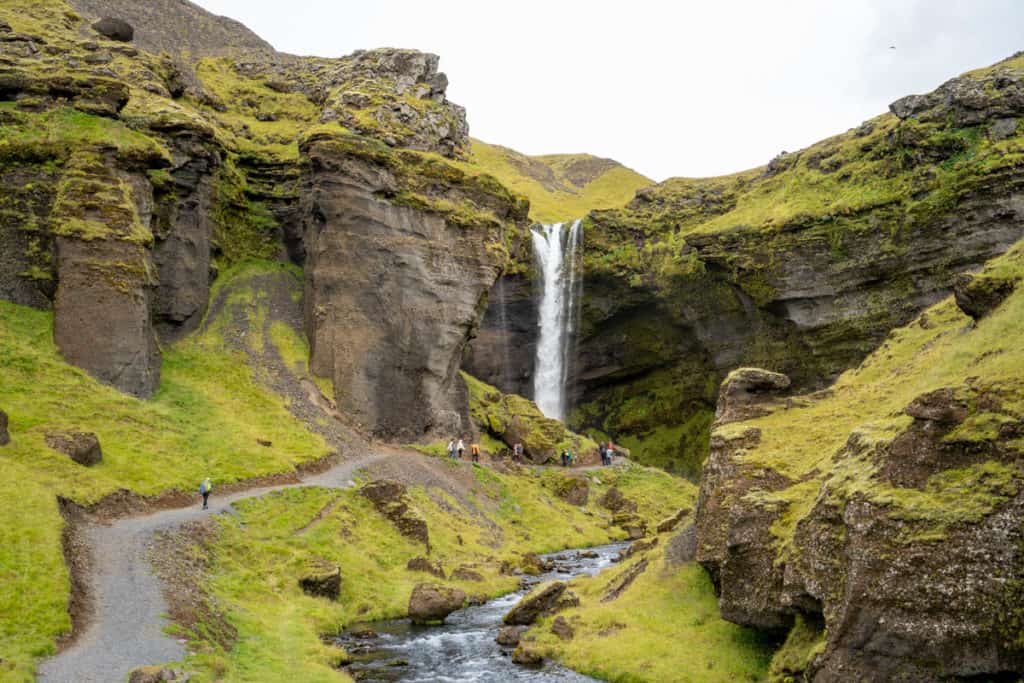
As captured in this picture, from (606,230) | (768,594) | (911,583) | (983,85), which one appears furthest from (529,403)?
(911,583)

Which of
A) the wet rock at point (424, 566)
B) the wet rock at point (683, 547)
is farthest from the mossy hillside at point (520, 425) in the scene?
the wet rock at point (683, 547)

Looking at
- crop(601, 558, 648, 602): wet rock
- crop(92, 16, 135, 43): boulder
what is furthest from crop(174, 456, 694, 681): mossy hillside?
crop(92, 16, 135, 43): boulder

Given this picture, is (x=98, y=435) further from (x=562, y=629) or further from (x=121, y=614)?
(x=562, y=629)

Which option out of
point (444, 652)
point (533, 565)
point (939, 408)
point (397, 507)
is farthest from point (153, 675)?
point (533, 565)

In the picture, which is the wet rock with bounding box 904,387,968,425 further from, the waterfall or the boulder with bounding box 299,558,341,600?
the waterfall

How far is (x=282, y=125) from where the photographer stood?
89.9 meters

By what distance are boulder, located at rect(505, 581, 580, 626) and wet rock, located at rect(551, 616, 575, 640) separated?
2.06m

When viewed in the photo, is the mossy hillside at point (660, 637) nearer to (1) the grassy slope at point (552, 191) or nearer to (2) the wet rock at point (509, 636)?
(2) the wet rock at point (509, 636)

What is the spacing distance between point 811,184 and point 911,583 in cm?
7114

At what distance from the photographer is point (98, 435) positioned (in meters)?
43.6

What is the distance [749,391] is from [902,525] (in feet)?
51.4

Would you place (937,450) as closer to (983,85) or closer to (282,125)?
(983,85)

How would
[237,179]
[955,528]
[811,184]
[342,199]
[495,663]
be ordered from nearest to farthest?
[955,528]
[495,663]
[342,199]
[237,179]
[811,184]

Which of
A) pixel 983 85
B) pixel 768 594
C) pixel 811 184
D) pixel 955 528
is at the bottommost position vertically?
pixel 768 594
